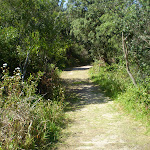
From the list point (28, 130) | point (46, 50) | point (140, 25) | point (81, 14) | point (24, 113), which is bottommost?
point (28, 130)

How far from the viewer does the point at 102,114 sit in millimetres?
6434

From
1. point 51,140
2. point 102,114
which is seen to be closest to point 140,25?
point 102,114

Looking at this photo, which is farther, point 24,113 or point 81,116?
point 81,116

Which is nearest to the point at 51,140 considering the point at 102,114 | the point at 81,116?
the point at 81,116

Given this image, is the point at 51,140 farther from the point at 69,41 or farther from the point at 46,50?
the point at 69,41

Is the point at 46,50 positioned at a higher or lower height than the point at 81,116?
higher

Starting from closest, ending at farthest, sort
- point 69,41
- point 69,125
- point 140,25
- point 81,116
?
point 69,125
point 81,116
point 140,25
point 69,41

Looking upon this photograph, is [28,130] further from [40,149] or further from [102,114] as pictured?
[102,114]

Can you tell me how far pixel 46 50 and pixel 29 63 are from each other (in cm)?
154

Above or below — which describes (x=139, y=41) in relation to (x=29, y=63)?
above

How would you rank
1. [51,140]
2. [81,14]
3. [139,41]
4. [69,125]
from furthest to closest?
[81,14], [139,41], [69,125], [51,140]

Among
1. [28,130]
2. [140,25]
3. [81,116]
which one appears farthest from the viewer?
[140,25]

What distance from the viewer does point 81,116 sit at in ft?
20.6

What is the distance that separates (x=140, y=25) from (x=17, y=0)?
5117 mm
